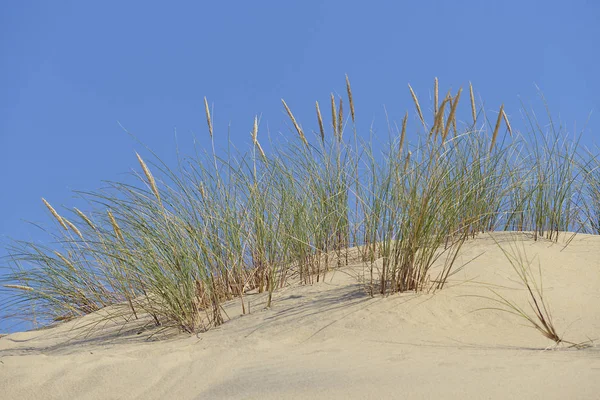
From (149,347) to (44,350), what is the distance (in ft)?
3.12

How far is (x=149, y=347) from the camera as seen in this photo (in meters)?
2.96

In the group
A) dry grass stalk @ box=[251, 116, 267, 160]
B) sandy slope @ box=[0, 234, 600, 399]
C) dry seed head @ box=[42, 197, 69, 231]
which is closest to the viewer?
sandy slope @ box=[0, 234, 600, 399]

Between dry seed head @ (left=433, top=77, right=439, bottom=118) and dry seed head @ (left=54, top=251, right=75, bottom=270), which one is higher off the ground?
dry seed head @ (left=433, top=77, right=439, bottom=118)

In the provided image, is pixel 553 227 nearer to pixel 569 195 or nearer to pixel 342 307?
pixel 569 195

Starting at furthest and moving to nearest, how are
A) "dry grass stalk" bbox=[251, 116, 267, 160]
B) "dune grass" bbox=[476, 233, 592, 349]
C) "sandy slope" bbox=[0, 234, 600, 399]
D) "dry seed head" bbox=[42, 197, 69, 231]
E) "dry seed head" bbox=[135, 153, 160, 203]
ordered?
"dry seed head" bbox=[42, 197, 69, 231] → "dry grass stalk" bbox=[251, 116, 267, 160] → "dry seed head" bbox=[135, 153, 160, 203] → "dune grass" bbox=[476, 233, 592, 349] → "sandy slope" bbox=[0, 234, 600, 399]

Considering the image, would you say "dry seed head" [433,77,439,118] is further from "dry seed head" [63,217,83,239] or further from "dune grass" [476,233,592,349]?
"dry seed head" [63,217,83,239]

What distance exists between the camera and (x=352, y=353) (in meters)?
2.58

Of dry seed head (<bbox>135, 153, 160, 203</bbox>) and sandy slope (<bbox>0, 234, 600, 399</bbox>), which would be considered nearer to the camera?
sandy slope (<bbox>0, 234, 600, 399</bbox>)

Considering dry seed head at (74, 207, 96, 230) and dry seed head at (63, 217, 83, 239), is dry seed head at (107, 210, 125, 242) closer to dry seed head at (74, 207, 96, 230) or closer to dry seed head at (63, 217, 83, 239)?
dry seed head at (74, 207, 96, 230)

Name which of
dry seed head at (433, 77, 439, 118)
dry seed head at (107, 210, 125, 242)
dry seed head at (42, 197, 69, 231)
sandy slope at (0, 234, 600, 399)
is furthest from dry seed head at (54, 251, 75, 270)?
dry seed head at (433, 77, 439, 118)

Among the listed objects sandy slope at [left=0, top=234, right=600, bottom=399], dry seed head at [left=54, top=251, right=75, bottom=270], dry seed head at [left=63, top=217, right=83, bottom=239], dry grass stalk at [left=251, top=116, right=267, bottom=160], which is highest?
dry grass stalk at [left=251, top=116, right=267, bottom=160]

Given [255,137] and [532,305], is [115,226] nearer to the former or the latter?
[255,137]

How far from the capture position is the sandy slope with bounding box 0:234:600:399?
2.10 metres

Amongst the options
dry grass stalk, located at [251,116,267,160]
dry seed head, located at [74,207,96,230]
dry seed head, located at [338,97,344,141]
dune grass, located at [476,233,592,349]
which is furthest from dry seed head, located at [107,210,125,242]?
dune grass, located at [476,233,592,349]
